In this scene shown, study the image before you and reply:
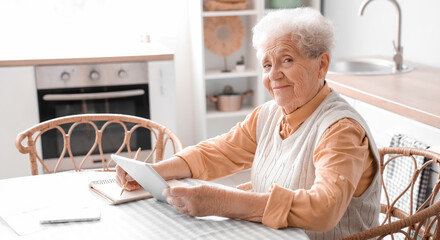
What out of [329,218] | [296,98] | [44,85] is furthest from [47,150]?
[329,218]

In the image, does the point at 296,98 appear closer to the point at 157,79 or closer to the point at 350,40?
the point at 157,79

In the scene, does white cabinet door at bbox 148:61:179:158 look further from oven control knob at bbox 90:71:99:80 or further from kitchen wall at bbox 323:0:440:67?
kitchen wall at bbox 323:0:440:67

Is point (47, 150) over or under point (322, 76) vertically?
under

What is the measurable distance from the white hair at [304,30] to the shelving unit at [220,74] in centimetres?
214

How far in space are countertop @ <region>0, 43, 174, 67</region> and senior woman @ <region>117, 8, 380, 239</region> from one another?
4.50ft

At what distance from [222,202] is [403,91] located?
139cm

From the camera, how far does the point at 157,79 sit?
128 inches

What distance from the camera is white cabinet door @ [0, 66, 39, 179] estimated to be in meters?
3.10

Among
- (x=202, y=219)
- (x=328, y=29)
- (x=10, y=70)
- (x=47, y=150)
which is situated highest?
(x=328, y=29)

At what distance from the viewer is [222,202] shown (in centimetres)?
146

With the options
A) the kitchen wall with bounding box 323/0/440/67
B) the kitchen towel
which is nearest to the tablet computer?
the kitchen towel

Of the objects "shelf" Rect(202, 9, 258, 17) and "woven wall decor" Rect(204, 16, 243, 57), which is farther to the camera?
"woven wall decor" Rect(204, 16, 243, 57)

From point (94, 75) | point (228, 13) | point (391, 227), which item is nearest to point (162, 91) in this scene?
point (94, 75)

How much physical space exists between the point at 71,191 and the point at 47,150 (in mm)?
1545
